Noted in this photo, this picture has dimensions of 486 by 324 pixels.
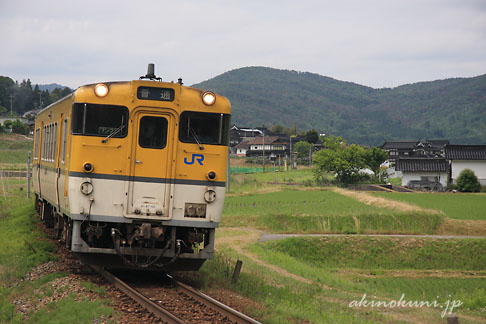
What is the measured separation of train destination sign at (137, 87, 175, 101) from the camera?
10.9 metres

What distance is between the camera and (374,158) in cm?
6706

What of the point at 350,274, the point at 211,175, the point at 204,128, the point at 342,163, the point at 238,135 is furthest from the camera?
the point at 238,135

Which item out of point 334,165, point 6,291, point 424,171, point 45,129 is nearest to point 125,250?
point 6,291

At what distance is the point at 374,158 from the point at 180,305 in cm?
5975

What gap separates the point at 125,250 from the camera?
424 inches

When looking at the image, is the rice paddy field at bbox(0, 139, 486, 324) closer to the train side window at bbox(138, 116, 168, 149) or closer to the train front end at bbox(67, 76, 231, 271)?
the train front end at bbox(67, 76, 231, 271)

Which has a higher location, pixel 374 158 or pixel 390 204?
pixel 374 158

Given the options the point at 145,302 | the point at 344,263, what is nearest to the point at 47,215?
the point at 145,302

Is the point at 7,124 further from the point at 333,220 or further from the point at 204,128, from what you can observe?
the point at 204,128

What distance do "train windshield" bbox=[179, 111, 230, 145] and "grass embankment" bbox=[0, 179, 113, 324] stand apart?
3479 millimetres

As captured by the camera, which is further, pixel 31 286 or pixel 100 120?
pixel 31 286

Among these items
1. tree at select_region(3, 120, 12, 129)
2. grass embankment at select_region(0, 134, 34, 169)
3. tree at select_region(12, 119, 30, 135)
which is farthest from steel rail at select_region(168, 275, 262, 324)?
tree at select_region(3, 120, 12, 129)

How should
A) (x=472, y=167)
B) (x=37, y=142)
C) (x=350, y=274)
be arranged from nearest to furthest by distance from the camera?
(x=37, y=142), (x=350, y=274), (x=472, y=167)

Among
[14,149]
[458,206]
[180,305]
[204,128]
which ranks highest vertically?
[204,128]
